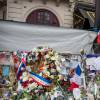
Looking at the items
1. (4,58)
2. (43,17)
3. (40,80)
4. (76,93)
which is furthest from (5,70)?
(43,17)

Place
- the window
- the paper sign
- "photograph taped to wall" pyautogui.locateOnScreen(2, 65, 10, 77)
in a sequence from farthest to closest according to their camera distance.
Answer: the window < "photograph taped to wall" pyautogui.locateOnScreen(2, 65, 10, 77) < the paper sign

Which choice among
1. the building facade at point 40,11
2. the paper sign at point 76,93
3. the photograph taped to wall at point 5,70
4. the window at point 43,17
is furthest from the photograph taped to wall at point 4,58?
the window at point 43,17

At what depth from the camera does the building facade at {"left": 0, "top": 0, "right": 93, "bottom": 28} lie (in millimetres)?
15219

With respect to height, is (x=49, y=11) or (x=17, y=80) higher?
(x=49, y=11)

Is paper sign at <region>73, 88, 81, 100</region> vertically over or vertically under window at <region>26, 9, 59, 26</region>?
under

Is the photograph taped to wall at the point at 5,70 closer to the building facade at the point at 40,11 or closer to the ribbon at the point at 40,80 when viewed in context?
the ribbon at the point at 40,80

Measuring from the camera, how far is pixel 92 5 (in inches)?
652

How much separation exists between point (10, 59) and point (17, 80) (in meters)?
0.46

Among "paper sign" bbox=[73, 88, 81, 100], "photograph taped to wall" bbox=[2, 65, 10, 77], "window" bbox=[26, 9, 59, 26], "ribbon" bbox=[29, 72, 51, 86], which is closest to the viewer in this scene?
"ribbon" bbox=[29, 72, 51, 86]

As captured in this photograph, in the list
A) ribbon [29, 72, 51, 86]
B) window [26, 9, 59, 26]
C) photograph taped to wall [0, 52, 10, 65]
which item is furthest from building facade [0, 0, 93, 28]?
ribbon [29, 72, 51, 86]

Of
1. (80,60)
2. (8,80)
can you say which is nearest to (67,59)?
(80,60)

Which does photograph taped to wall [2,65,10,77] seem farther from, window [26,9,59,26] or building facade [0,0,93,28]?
window [26,9,59,26]

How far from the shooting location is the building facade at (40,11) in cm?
1522

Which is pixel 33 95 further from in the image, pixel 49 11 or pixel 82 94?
pixel 49 11
